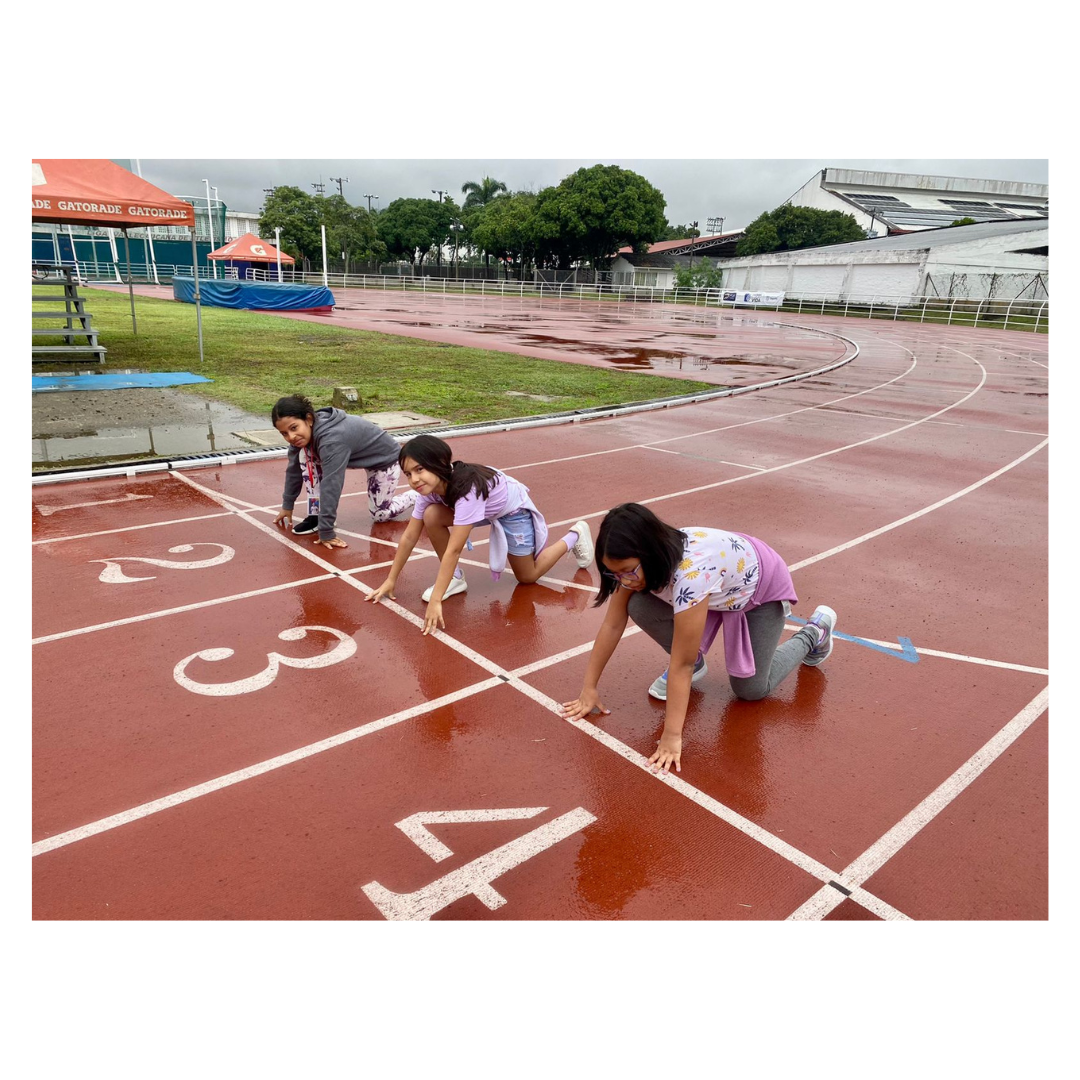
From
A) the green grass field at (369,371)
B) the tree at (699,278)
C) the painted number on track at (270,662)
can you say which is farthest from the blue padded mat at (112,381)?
the tree at (699,278)

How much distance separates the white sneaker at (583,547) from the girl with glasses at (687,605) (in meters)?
1.74

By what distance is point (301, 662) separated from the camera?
177 inches

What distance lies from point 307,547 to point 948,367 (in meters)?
22.7

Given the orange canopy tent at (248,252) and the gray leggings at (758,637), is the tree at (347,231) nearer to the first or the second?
the orange canopy tent at (248,252)

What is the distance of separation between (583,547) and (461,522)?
150 cm

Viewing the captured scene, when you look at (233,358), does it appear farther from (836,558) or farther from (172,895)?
(172,895)

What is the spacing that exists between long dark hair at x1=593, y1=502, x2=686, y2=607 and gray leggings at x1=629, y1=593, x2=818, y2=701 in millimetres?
504

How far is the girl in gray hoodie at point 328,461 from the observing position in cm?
577

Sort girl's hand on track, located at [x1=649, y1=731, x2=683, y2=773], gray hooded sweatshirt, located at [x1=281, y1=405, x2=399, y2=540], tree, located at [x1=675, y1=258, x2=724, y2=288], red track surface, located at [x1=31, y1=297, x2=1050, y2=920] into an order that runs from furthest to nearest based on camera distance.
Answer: tree, located at [x1=675, y1=258, x2=724, y2=288]
gray hooded sweatshirt, located at [x1=281, y1=405, x2=399, y2=540]
girl's hand on track, located at [x1=649, y1=731, x2=683, y2=773]
red track surface, located at [x1=31, y1=297, x2=1050, y2=920]

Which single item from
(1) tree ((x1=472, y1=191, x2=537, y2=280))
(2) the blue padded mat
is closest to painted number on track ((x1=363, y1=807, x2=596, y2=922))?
(2) the blue padded mat

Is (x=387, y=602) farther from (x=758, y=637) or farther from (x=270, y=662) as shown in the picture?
(x=758, y=637)

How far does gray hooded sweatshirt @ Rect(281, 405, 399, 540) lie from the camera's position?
6059 millimetres

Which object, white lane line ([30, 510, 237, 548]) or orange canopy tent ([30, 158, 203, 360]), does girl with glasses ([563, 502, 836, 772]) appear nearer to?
white lane line ([30, 510, 237, 548])

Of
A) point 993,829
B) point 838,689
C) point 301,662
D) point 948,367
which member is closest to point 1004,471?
point 838,689
